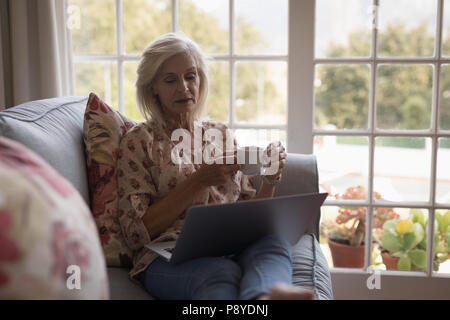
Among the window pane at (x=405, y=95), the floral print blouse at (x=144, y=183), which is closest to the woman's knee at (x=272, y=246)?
the floral print blouse at (x=144, y=183)

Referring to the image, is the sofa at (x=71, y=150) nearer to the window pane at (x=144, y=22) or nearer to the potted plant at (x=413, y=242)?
the potted plant at (x=413, y=242)

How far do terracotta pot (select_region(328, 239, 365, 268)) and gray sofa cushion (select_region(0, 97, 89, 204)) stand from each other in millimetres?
1589

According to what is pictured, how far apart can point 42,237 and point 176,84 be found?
3.24 ft

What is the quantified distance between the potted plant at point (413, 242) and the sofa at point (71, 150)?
0.91 metres

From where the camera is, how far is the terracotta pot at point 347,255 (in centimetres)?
250

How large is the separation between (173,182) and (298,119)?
96 centimetres

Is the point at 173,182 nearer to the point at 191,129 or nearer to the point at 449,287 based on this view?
the point at 191,129

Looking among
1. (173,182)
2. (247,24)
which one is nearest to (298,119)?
(173,182)

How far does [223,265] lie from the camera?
47.9 inches

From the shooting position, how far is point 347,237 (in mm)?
2609

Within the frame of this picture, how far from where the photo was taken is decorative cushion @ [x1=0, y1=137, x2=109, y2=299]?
2.23 ft

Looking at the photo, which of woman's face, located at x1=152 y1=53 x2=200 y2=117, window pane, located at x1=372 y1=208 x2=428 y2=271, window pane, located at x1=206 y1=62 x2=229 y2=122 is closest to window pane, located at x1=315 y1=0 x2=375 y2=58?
window pane, located at x1=206 y1=62 x2=229 y2=122

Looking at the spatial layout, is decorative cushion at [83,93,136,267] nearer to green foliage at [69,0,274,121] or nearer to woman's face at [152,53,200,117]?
woman's face at [152,53,200,117]

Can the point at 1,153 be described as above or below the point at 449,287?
above
